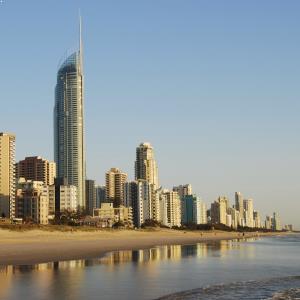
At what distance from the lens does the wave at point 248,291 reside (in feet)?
72.8

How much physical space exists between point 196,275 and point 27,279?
32.8 ft

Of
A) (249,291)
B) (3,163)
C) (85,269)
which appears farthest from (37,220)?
(249,291)

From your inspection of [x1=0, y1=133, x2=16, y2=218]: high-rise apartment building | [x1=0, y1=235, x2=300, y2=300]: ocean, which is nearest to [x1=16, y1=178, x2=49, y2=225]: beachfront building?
[x1=0, y1=133, x2=16, y2=218]: high-rise apartment building

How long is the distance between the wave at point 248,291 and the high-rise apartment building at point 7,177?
170466mm

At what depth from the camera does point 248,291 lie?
78.9 feet

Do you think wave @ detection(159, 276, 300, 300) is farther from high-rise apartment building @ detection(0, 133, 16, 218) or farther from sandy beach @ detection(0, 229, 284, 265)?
high-rise apartment building @ detection(0, 133, 16, 218)

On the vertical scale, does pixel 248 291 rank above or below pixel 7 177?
below

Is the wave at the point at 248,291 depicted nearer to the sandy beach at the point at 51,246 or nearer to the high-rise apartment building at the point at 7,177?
the sandy beach at the point at 51,246

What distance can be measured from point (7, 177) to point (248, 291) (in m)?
178

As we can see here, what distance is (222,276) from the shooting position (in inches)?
1198

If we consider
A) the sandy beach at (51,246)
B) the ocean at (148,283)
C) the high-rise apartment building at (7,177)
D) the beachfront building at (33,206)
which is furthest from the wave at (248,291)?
the high-rise apartment building at (7,177)

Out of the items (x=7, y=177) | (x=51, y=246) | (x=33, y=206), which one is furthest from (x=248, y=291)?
(x=7, y=177)

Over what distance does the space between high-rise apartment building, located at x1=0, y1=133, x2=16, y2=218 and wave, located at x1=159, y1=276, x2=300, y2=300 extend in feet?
559

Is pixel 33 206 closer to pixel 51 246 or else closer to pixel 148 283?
pixel 51 246
